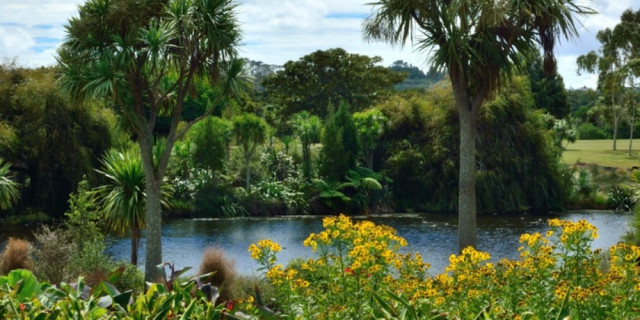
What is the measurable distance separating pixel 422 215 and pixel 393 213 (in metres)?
1.39

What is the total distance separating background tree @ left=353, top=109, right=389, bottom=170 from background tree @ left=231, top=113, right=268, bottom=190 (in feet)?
15.8

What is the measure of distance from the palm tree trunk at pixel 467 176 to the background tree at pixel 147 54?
15.6 ft

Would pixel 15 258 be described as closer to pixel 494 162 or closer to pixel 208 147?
pixel 208 147

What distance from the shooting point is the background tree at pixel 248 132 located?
28750 mm

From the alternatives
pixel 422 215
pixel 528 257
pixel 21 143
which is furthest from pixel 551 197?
pixel 528 257

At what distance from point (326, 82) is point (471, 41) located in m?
39.2

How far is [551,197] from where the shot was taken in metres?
31.7

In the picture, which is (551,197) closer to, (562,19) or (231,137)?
(231,137)

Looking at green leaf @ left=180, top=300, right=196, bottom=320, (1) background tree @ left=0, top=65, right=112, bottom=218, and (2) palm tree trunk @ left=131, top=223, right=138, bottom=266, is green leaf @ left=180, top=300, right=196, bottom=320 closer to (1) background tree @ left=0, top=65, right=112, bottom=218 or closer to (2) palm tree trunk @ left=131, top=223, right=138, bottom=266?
(2) palm tree trunk @ left=131, top=223, right=138, bottom=266

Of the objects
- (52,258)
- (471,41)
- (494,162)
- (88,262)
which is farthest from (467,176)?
(494,162)

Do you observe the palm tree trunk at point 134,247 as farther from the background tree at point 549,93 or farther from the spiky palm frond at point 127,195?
the background tree at point 549,93

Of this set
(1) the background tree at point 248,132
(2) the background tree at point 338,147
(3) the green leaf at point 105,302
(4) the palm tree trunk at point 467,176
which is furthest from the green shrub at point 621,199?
(3) the green leaf at point 105,302

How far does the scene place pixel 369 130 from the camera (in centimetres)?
3241

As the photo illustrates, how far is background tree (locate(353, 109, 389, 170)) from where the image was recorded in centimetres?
3250
